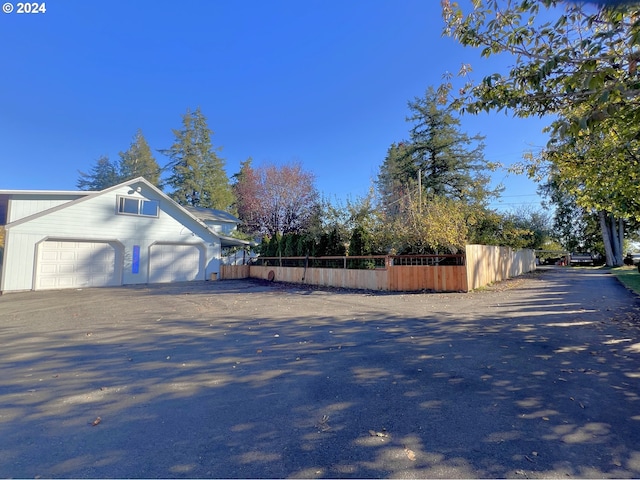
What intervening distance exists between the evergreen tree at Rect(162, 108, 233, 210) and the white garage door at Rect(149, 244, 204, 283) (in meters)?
15.1

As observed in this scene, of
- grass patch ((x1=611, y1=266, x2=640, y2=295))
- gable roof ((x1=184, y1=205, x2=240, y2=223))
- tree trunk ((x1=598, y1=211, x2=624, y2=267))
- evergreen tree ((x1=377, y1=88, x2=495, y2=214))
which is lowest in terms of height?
grass patch ((x1=611, y1=266, x2=640, y2=295))

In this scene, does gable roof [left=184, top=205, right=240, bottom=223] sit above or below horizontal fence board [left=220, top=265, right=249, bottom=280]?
above

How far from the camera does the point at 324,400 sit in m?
3.11

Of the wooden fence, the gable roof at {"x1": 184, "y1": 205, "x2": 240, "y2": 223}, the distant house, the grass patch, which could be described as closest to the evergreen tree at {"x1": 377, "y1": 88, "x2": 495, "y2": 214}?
the wooden fence

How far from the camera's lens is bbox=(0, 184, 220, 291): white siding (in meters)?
13.7

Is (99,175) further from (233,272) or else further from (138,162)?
(233,272)

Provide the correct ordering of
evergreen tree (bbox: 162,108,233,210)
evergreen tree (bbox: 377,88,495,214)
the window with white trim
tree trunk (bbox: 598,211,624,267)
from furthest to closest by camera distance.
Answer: evergreen tree (bbox: 162,108,233,210) < tree trunk (bbox: 598,211,624,267) < evergreen tree (bbox: 377,88,495,214) < the window with white trim

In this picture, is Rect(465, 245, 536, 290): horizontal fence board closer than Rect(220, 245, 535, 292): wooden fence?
No

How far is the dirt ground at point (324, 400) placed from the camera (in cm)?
216

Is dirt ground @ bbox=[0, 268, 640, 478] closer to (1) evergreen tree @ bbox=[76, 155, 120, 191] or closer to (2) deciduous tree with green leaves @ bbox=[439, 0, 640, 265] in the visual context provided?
(2) deciduous tree with green leaves @ bbox=[439, 0, 640, 265]

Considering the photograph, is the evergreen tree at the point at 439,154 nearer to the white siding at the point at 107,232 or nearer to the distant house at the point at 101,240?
the white siding at the point at 107,232

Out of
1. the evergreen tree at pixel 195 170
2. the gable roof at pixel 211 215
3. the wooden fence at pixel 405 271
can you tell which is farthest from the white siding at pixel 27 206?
the evergreen tree at pixel 195 170

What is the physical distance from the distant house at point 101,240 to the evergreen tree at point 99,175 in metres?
21.6

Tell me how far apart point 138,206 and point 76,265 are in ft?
13.8
